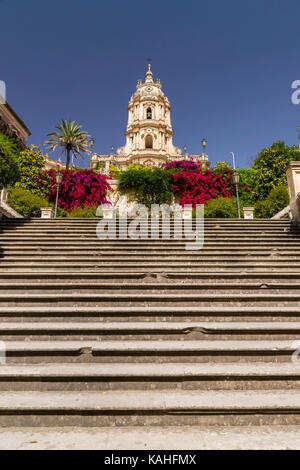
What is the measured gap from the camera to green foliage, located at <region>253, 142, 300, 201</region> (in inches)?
847

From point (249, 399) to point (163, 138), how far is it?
56.1 m

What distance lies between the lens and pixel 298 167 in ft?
33.4

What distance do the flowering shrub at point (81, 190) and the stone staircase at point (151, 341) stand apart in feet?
45.6

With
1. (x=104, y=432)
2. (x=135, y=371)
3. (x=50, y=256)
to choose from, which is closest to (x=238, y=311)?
(x=135, y=371)

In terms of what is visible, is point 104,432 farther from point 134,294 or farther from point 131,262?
point 131,262

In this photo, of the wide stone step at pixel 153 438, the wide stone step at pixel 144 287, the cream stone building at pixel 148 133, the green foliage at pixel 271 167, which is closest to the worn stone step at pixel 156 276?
the wide stone step at pixel 144 287

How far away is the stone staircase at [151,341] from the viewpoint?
2.84 metres

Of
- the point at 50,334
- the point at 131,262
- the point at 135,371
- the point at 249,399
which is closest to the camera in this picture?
the point at 249,399

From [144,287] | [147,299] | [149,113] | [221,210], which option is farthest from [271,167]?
[149,113]

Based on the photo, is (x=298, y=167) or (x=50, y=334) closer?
(x=50, y=334)

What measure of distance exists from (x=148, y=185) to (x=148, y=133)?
3728 cm

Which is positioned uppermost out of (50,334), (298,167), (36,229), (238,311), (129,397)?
(298,167)

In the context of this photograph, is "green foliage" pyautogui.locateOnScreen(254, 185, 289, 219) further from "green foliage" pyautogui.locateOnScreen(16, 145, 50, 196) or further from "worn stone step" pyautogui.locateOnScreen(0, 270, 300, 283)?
"green foliage" pyautogui.locateOnScreen(16, 145, 50, 196)
